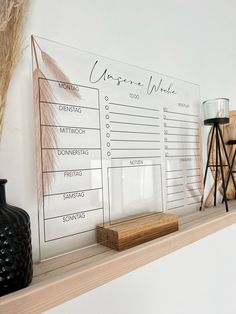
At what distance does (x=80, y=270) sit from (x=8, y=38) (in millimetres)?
460

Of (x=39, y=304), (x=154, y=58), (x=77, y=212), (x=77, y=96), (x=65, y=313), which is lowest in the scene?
(x=65, y=313)

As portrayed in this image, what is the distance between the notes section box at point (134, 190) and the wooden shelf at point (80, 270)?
0.37 feet

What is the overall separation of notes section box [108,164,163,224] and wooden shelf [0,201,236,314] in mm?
112

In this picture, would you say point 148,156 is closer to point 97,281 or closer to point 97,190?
point 97,190

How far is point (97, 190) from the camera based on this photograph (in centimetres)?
64

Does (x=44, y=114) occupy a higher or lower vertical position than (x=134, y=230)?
higher

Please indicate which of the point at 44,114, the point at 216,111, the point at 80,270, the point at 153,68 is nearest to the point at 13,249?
the point at 80,270

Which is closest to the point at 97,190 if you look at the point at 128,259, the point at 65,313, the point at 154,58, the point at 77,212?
the point at 77,212

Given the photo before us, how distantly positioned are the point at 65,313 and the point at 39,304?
0.17 m

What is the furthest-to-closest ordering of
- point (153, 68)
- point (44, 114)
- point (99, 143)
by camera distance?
point (153, 68) → point (99, 143) → point (44, 114)

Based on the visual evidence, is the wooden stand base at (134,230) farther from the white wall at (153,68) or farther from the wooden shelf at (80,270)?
the white wall at (153,68)

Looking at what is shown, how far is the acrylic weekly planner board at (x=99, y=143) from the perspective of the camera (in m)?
0.55

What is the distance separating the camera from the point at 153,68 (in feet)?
2.71

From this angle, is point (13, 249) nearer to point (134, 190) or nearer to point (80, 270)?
point (80, 270)
